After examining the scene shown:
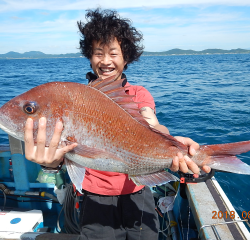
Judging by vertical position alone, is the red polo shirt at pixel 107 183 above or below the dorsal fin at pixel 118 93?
below

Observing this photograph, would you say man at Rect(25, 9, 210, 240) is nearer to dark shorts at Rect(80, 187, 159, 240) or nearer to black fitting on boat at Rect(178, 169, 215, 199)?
dark shorts at Rect(80, 187, 159, 240)

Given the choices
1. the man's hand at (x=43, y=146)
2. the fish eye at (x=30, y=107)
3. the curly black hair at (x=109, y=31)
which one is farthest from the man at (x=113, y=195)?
the fish eye at (x=30, y=107)

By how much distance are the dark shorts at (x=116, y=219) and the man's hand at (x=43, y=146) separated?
93 centimetres

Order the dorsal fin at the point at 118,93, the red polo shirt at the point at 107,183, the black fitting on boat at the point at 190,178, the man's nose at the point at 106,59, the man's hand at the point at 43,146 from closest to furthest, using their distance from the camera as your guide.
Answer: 1. the man's hand at the point at 43,146
2. the dorsal fin at the point at 118,93
3. the red polo shirt at the point at 107,183
4. the man's nose at the point at 106,59
5. the black fitting on boat at the point at 190,178

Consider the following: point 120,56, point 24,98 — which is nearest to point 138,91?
point 120,56

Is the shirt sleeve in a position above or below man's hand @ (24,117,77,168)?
above

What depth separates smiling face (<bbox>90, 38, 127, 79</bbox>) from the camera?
271 centimetres

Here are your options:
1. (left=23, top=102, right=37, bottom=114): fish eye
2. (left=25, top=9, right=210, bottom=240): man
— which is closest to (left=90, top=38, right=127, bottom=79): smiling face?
(left=25, top=9, right=210, bottom=240): man

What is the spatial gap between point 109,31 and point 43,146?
5.98ft

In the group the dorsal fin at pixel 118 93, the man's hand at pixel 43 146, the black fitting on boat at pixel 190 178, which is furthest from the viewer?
the black fitting on boat at pixel 190 178

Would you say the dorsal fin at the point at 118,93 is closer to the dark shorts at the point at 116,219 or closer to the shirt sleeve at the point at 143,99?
the shirt sleeve at the point at 143,99

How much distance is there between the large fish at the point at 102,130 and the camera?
1825mm

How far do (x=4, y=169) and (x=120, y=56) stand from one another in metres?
3.50

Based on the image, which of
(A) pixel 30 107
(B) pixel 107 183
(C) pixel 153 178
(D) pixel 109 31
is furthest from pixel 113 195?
(D) pixel 109 31
